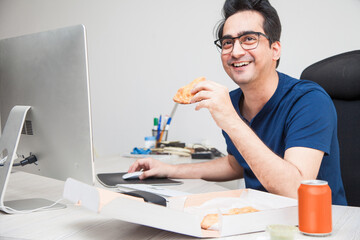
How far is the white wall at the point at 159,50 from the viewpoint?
6.53ft

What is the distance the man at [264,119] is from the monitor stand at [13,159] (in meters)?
0.44

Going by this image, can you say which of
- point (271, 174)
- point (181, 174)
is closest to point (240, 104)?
point (181, 174)

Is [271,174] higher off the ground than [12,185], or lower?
higher

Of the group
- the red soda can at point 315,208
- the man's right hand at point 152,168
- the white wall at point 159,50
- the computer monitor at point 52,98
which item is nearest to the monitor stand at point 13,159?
the computer monitor at point 52,98

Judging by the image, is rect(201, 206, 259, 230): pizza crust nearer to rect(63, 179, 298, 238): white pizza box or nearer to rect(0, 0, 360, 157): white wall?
rect(63, 179, 298, 238): white pizza box

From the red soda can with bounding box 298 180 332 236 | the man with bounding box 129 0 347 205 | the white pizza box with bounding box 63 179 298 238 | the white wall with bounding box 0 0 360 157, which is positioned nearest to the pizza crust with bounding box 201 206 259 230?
the white pizza box with bounding box 63 179 298 238

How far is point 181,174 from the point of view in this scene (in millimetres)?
1438

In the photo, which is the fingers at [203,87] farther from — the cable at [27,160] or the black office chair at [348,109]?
the black office chair at [348,109]

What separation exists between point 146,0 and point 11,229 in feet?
6.32

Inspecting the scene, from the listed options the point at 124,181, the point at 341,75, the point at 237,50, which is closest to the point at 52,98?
the point at 124,181

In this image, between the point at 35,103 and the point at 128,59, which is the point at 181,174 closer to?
the point at 35,103

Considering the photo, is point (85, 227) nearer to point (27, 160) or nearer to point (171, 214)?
point (171, 214)

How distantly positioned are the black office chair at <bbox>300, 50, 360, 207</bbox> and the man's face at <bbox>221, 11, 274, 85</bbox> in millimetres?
275

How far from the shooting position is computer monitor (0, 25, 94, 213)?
0.93 metres
